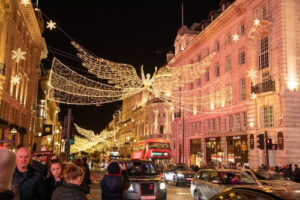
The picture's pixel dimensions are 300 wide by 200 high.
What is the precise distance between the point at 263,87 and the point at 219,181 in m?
18.7

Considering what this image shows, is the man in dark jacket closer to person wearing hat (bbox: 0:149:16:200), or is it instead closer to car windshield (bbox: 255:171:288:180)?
person wearing hat (bbox: 0:149:16:200)

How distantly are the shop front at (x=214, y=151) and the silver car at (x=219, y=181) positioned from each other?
23.1m

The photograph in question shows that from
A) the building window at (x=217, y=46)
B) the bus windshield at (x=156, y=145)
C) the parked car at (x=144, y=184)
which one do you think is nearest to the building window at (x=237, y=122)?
the bus windshield at (x=156, y=145)

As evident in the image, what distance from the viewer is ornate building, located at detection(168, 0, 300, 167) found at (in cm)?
2720

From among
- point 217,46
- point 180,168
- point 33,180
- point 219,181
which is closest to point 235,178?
point 219,181

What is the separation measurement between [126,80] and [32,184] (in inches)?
819

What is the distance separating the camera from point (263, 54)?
3055 cm

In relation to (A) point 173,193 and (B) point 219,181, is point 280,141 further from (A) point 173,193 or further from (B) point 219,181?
(B) point 219,181

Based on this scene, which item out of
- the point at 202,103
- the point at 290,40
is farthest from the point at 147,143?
the point at 290,40

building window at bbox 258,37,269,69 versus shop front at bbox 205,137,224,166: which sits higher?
building window at bbox 258,37,269,69

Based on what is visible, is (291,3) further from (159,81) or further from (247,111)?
(159,81)

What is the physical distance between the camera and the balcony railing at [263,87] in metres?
28.2

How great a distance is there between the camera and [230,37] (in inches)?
1478

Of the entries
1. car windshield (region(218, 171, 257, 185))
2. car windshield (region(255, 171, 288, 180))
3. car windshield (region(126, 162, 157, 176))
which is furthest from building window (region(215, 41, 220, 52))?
car windshield (region(126, 162, 157, 176))
